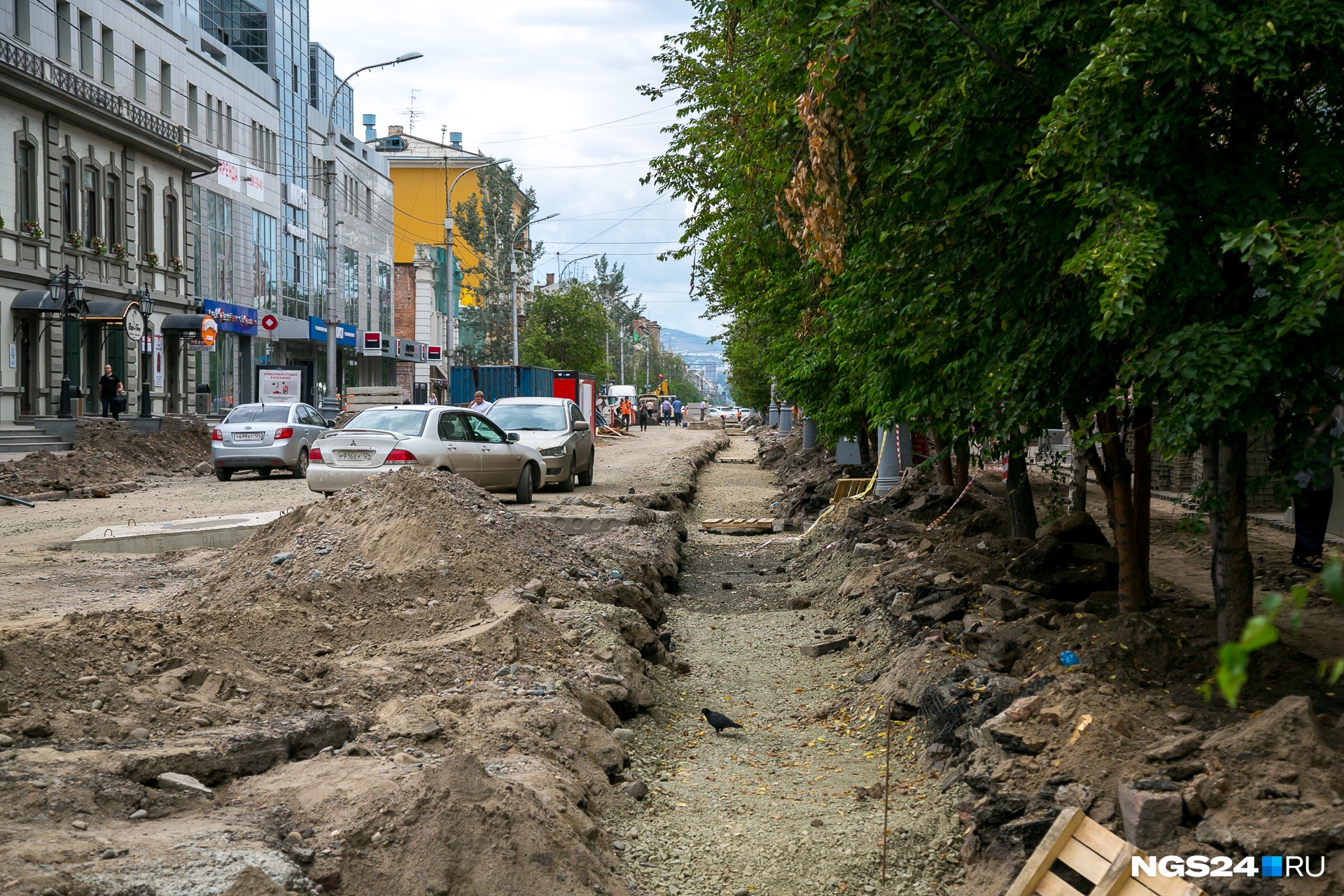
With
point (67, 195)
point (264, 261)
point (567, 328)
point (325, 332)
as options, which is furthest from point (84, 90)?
point (567, 328)

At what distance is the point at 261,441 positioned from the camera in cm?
2375

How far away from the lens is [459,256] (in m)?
89.2

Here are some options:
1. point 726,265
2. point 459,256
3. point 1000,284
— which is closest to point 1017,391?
point 1000,284

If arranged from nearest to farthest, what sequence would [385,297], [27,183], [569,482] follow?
[569,482], [27,183], [385,297]

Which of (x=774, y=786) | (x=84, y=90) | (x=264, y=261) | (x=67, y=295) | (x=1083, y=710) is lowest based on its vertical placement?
(x=774, y=786)

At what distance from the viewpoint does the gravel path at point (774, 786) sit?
5.02 m

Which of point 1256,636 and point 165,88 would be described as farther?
point 165,88

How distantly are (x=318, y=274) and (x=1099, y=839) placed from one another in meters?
57.6

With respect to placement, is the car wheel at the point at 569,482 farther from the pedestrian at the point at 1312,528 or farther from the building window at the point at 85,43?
the building window at the point at 85,43

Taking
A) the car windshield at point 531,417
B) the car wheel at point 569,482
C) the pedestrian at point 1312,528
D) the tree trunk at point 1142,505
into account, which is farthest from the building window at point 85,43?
the tree trunk at point 1142,505

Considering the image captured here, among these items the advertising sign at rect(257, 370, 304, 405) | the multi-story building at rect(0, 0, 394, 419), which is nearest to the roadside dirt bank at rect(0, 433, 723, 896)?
the multi-story building at rect(0, 0, 394, 419)

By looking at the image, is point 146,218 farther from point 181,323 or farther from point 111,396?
point 111,396

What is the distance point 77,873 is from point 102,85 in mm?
38344

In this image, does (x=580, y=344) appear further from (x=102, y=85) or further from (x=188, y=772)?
(x=188, y=772)
